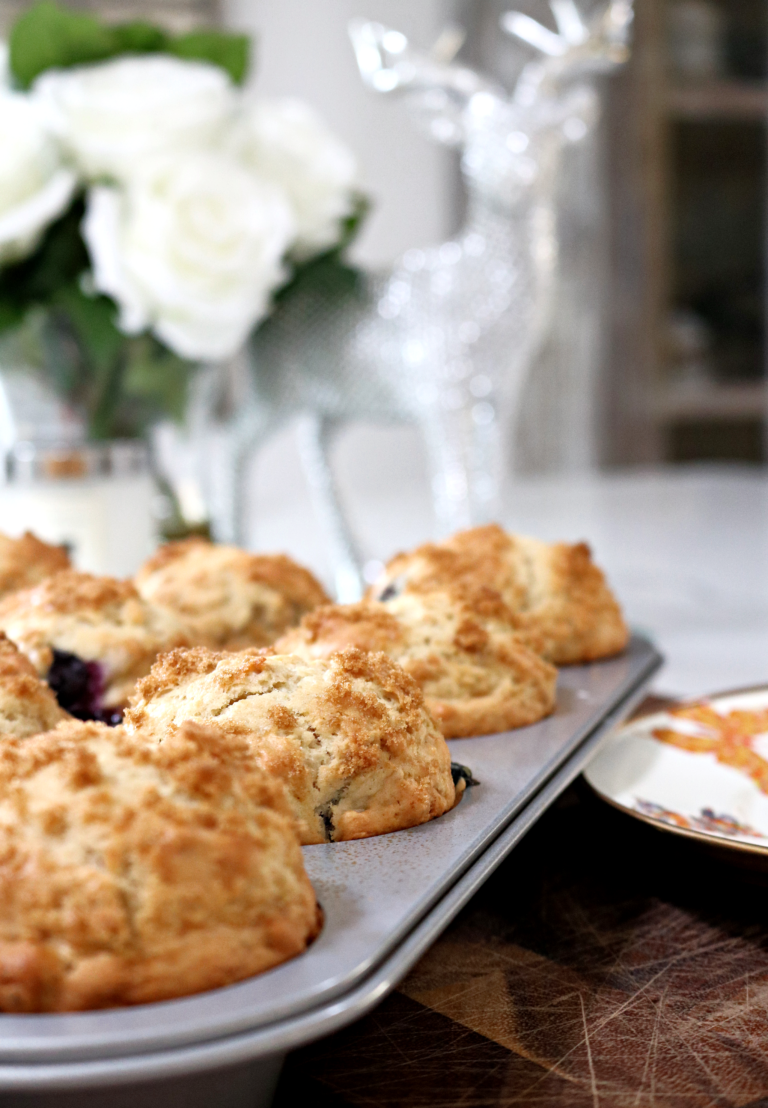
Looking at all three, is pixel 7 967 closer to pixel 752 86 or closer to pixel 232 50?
pixel 232 50

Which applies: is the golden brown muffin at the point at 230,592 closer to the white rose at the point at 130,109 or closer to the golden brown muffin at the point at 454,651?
the golden brown muffin at the point at 454,651

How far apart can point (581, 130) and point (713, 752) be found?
0.85 meters

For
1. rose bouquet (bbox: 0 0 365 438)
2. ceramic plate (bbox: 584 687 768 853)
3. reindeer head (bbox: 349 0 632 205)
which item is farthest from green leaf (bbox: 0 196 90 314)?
ceramic plate (bbox: 584 687 768 853)

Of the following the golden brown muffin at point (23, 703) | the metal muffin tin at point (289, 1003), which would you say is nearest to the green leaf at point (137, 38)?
the golden brown muffin at point (23, 703)

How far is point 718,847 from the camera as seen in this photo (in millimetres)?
564

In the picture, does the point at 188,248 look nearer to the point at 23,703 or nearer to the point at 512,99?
the point at 512,99

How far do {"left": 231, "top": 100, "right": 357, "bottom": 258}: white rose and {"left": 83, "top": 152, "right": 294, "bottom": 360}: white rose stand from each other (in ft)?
0.39

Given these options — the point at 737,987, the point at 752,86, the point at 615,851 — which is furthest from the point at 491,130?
the point at 752,86

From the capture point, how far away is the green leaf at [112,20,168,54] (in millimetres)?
1342

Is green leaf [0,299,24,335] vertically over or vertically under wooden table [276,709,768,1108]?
over

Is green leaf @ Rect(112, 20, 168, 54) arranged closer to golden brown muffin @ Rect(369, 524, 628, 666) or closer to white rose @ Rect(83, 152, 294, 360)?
white rose @ Rect(83, 152, 294, 360)

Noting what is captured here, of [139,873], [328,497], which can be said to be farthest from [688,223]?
[139,873]

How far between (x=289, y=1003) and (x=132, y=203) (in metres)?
1.07

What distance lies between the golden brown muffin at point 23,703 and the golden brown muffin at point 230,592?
208mm
